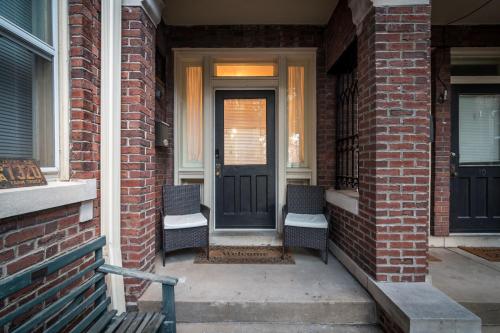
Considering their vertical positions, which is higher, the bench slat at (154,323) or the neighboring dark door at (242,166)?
the neighboring dark door at (242,166)

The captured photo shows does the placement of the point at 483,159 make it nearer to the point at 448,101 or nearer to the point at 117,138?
the point at 448,101

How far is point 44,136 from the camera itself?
5.68 feet

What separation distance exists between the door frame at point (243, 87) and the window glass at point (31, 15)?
80.6 inches

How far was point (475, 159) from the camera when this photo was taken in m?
3.69

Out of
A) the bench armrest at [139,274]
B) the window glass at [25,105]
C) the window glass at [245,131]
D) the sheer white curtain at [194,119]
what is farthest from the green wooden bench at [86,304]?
the window glass at [245,131]

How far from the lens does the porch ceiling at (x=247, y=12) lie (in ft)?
10.5

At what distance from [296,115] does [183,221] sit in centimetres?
218

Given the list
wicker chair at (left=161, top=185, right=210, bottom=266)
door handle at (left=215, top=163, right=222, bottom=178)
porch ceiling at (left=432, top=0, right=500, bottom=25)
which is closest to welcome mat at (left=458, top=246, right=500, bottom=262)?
porch ceiling at (left=432, top=0, right=500, bottom=25)

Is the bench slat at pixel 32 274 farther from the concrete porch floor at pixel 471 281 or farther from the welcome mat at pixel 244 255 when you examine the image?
the concrete porch floor at pixel 471 281

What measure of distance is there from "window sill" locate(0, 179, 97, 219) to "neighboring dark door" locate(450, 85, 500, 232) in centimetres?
427

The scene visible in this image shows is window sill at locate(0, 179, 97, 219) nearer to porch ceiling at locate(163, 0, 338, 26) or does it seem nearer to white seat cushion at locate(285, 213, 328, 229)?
white seat cushion at locate(285, 213, 328, 229)

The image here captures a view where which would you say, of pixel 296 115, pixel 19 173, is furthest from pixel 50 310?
pixel 296 115

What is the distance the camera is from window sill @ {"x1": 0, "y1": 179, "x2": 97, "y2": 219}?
1260 millimetres

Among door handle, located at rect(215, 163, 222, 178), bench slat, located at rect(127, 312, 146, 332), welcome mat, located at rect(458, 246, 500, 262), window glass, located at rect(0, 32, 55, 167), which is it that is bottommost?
welcome mat, located at rect(458, 246, 500, 262)
